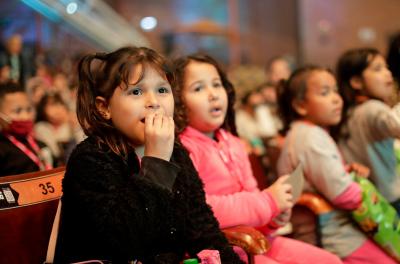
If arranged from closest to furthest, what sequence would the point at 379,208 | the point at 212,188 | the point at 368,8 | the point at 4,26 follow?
1. the point at 212,188
2. the point at 379,208
3. the point at 4,26
4. the point at 368,8

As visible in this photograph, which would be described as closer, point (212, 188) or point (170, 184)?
point (170, 184)

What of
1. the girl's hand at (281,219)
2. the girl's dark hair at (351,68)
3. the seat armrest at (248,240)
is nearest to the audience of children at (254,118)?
the girl's dark hair at (351,68)

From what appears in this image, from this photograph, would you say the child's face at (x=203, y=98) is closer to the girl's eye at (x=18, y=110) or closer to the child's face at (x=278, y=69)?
the girl's eye at (x=18, y=110)

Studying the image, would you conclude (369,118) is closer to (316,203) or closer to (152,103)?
(316,203)

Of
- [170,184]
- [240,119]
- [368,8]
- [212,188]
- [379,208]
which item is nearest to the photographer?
[170,184]

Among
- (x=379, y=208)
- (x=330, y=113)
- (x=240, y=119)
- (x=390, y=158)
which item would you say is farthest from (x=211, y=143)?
(x=240, y=119)

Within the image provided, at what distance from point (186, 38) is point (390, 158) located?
24.4ft

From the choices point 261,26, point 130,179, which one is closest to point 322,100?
point 130,179

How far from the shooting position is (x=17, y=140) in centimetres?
263

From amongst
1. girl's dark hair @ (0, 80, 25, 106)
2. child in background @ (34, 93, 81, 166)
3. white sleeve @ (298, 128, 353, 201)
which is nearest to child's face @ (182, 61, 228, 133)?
white sleeve @ (298, 128, 353, 201)

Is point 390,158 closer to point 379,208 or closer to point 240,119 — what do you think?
point 379,208

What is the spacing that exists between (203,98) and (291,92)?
62 cm

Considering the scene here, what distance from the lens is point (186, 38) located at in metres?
9.73

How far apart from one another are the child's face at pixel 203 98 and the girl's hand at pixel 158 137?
62cm
